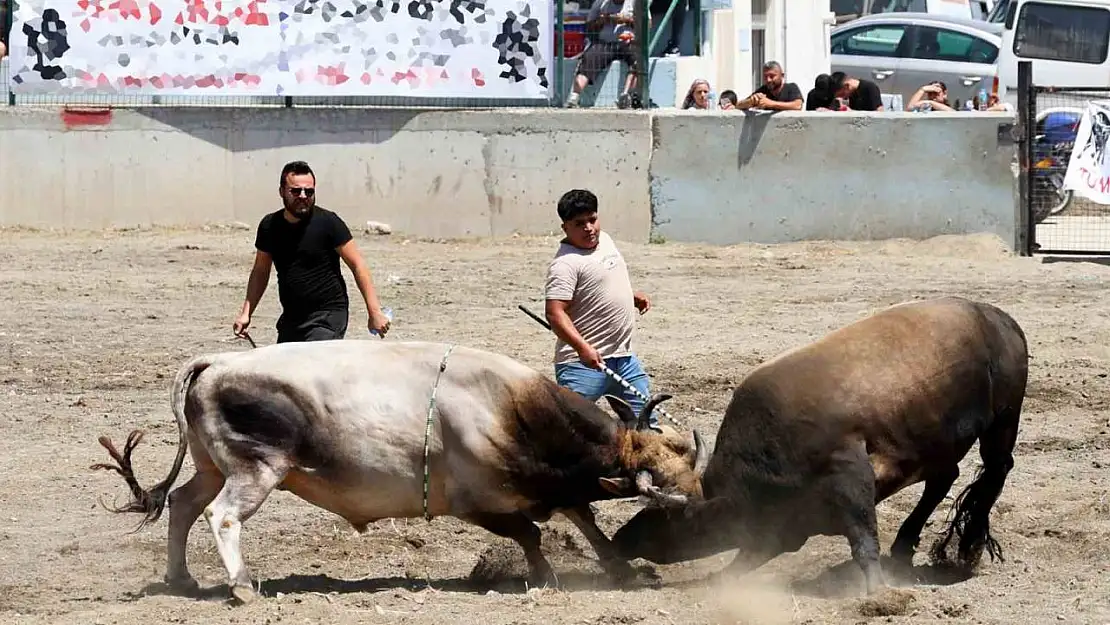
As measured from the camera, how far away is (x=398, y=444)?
7.30 meters

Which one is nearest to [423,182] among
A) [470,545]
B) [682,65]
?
[682,65]

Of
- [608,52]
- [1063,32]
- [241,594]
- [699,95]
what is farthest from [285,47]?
[1063,32]

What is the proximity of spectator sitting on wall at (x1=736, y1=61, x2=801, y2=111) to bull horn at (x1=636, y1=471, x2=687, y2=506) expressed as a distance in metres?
10.2

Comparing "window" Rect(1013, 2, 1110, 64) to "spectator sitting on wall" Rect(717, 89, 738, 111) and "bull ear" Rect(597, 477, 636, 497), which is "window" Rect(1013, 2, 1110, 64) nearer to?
"spectator sitting on wall" Rect(717, 89, 738, 111)

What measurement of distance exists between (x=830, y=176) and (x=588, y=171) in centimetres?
240

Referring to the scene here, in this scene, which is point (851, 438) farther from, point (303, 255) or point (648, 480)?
point (303, 255)

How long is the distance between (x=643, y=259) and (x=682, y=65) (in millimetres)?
4467

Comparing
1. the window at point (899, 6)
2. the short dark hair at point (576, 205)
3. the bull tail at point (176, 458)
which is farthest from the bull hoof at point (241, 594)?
the window at point (899, 6)

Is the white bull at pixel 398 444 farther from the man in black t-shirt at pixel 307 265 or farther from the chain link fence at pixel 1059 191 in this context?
the chain link fence at pixel 1059 191

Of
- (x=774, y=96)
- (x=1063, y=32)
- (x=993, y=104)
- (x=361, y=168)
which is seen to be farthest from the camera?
(x=1063, y=32)

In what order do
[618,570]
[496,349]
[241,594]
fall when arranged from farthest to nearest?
[496,349] < [618,570] < [241,594]

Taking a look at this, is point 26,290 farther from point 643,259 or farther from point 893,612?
point 893,612

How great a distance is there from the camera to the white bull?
7230 millimetres

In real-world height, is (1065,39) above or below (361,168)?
above
